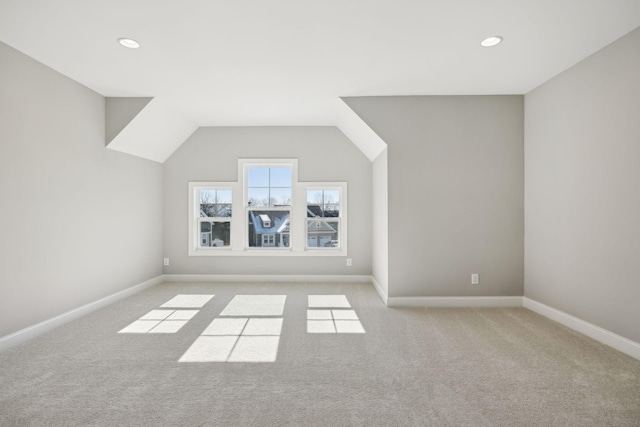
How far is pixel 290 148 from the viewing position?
5707 mm

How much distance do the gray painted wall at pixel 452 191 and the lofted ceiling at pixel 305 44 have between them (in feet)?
0.80

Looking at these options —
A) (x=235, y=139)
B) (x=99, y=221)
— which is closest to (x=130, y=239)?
(x=99, y=221)

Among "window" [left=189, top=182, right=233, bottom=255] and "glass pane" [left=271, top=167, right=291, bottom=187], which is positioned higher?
"glass pane" [left=271, top=167, right=291, bottom=187]

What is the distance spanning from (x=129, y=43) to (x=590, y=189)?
4324 millimetres

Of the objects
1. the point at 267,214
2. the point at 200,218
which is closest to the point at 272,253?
the point at 267,214

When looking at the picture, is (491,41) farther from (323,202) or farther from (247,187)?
(247,187)

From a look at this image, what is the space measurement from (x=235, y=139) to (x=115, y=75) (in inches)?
88.2

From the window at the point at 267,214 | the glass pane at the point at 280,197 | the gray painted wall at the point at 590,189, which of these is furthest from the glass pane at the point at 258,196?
the gray painted wall at the point at 590,189

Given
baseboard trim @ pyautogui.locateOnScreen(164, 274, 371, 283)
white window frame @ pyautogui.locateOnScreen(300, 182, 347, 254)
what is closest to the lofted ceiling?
white window frame @ pyautogui.locateOnScreen(300, 182, 347, 254)

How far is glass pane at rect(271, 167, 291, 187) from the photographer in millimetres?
5831

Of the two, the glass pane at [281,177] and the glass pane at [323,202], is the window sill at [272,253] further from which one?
the glass pane at [281,177]

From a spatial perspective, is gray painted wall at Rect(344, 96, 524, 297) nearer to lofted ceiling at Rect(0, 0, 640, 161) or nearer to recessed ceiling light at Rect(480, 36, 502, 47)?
lofted ceiling at Rect(0, 0, 640, 161)

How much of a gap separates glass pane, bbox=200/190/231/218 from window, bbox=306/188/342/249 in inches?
55.3

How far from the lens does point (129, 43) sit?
292 cm
